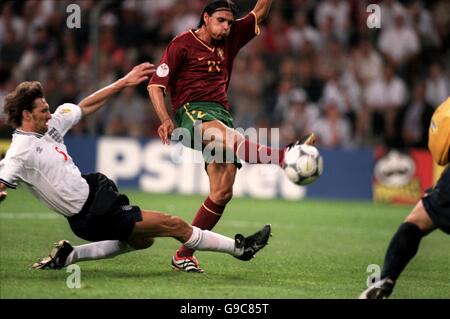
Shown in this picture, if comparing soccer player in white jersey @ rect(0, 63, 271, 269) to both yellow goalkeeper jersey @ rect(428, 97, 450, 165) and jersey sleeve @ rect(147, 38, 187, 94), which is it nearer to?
jersey sleeve @ rect(147, 38, 187, 94)

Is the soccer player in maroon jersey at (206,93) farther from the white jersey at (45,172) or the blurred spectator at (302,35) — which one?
the blurred spectator at (302,35)

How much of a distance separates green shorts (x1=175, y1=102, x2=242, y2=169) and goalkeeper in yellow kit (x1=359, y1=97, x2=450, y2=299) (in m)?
2.20

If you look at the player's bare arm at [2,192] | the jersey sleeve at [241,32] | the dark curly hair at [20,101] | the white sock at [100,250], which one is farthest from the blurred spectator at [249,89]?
the player's bare arm at [2,192]

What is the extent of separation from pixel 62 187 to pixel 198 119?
1617 millimetres

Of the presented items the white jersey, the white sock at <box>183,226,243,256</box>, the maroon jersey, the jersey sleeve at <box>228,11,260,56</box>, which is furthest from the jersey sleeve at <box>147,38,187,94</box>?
the white sock at <box>183,226,243,256</box>

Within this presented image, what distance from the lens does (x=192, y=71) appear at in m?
8.33

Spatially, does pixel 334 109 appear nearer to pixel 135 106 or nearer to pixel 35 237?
pixel 135 106

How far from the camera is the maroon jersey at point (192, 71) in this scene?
8.25 meters

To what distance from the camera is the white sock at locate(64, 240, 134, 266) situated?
7.60 m

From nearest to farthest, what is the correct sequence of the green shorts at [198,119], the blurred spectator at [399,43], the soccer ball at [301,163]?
the soccer ball at [301,163]
the green shorts at [198,119]
the blurred spectator at [399,43]

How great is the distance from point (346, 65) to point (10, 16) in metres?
6.90

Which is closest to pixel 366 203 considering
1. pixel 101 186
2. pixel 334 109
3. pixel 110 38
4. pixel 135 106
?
pixel 334 109

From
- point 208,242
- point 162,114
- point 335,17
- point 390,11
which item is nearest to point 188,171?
point 335,17

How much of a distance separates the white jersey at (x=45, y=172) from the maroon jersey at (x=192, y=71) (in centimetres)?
142
